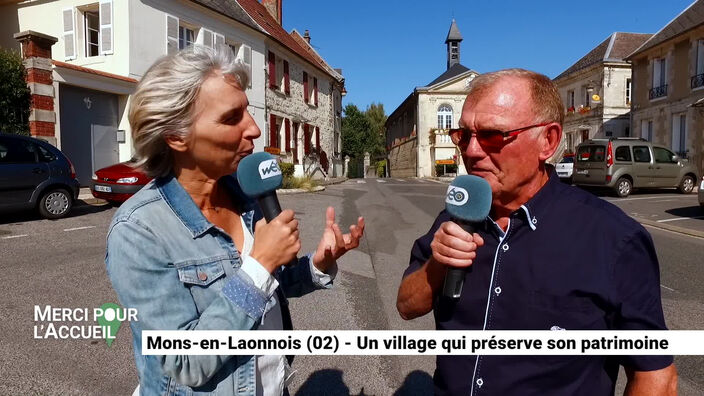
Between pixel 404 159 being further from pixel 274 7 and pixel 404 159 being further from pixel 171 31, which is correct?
pixel 171 31

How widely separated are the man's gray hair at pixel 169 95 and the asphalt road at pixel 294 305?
6.37ft

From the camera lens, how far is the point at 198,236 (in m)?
1.49

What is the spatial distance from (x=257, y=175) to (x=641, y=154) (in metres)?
17.6

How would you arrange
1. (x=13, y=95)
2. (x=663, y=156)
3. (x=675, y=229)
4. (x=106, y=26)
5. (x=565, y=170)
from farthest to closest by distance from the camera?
(x=565, y=170)
(x=663, y=156)
(x=106, y=26)
(x=13, y=95)
(x=675, y=229)

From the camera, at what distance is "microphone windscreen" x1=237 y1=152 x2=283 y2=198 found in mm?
1482

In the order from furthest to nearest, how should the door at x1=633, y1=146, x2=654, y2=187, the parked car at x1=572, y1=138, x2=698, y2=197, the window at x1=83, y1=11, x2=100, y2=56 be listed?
the window at x1=83, y1=11, x2=100, y2=56 < the door at x1=633, y1=146, x2=654, y2=187 < the parked car at x1=572, y1=138, x2=698, y2=197

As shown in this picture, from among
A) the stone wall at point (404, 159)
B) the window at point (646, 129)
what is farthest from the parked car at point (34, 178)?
the stone wall at point (404, 159)

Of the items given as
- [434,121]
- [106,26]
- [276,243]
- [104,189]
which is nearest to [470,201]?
[276,243]

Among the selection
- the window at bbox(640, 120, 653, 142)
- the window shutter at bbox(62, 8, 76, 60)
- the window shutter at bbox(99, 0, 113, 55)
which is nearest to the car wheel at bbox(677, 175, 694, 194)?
the window at bbox(640, 120, 653, 142)

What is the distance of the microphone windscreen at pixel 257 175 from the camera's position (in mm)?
1482

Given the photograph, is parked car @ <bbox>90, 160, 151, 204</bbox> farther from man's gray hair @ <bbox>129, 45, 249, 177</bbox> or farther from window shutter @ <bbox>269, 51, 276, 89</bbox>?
window shutter @ <bbox>269, 51, 276, 89</bbox>

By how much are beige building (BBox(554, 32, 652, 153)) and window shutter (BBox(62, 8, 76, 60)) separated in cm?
2620

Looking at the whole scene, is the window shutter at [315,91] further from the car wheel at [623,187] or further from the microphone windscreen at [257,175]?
the microphone windscreen at [257,175]

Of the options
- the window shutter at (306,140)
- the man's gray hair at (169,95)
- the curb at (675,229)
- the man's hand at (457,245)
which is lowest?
the curb at (675,229)
